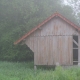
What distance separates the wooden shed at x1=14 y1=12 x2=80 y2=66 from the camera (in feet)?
61.6

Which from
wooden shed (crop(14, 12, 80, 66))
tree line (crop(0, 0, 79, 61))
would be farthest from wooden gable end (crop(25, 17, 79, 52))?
tree line (crop(0, 0, 79, 61))

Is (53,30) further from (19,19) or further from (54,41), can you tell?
(19,19)

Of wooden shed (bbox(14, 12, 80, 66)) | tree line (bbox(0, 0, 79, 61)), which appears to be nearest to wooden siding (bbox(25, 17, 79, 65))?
wooden shed (bbox(14, 12, 80, 66))

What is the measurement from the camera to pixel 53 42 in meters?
19.0

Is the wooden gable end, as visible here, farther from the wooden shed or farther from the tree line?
the tree line

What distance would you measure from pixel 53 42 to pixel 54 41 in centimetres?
12

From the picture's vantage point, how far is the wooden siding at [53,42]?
741 inches

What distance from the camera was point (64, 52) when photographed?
18.9 meters

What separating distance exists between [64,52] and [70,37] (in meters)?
1.35

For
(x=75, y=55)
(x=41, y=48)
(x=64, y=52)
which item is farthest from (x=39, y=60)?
(x=75, y=55)

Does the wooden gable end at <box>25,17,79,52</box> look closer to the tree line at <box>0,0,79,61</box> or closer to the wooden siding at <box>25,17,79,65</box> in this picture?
the wooden siding at <box>25,17,79,65</box>

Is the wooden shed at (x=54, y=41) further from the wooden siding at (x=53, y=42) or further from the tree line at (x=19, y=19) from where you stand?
the tree line at (x=19, y=19)

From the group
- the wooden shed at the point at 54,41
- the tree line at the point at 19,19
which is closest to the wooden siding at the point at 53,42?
the wooden shed at the point at 54,41

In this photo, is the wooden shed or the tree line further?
the tree line
